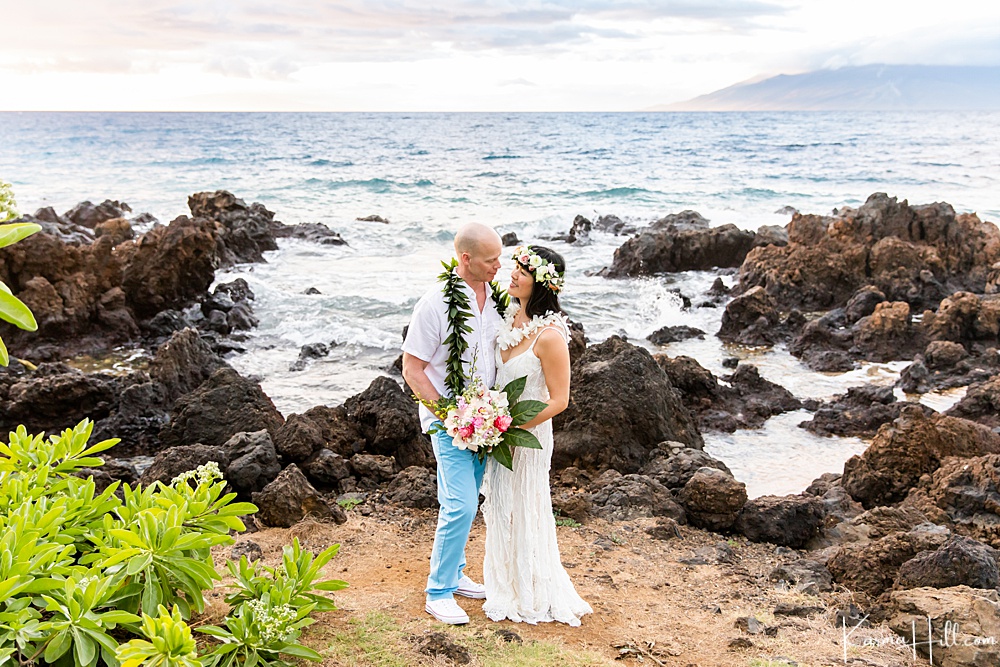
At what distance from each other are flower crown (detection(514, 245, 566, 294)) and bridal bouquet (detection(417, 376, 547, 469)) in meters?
0.59

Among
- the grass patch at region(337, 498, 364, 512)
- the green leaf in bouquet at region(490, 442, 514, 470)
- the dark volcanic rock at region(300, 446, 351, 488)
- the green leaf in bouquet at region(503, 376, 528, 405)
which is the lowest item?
the grass patch at region(337, 498, 364, 512)

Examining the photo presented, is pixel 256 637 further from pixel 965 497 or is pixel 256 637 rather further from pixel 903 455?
pixel 903 455

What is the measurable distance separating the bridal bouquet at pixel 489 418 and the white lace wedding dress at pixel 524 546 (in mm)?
225

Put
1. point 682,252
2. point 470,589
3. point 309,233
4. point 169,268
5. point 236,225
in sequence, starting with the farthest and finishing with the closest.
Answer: point 309,233 < point 236,225 < point 682,252 < point 169,268 < point 470,589

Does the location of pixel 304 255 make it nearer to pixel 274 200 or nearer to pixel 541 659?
pixel 274 200

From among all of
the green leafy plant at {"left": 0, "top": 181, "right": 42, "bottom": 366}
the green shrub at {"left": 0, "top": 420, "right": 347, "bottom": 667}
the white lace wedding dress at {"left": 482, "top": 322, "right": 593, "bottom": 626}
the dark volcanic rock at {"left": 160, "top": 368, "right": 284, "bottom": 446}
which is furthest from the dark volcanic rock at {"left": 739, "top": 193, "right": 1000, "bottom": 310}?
the green leafy plant at {"left": 0, "top": 181, "right": 42, "bottom": 366}

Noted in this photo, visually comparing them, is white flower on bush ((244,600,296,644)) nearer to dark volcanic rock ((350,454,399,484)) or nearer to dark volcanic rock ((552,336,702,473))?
dark volcanic rock ((350,454,399,484))

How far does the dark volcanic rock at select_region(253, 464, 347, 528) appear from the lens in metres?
7.03

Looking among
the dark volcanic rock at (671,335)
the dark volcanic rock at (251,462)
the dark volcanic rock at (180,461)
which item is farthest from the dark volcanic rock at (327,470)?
the dark volcanic rock at (671,335)

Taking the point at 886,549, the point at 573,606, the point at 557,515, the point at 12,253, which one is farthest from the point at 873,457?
the point at 12,253

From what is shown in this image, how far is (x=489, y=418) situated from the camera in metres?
4.70

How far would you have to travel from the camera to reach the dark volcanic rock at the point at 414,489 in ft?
→ 24.9

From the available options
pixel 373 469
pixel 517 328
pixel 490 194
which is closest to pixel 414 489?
pixel 373 469

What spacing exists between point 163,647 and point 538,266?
2.67m
